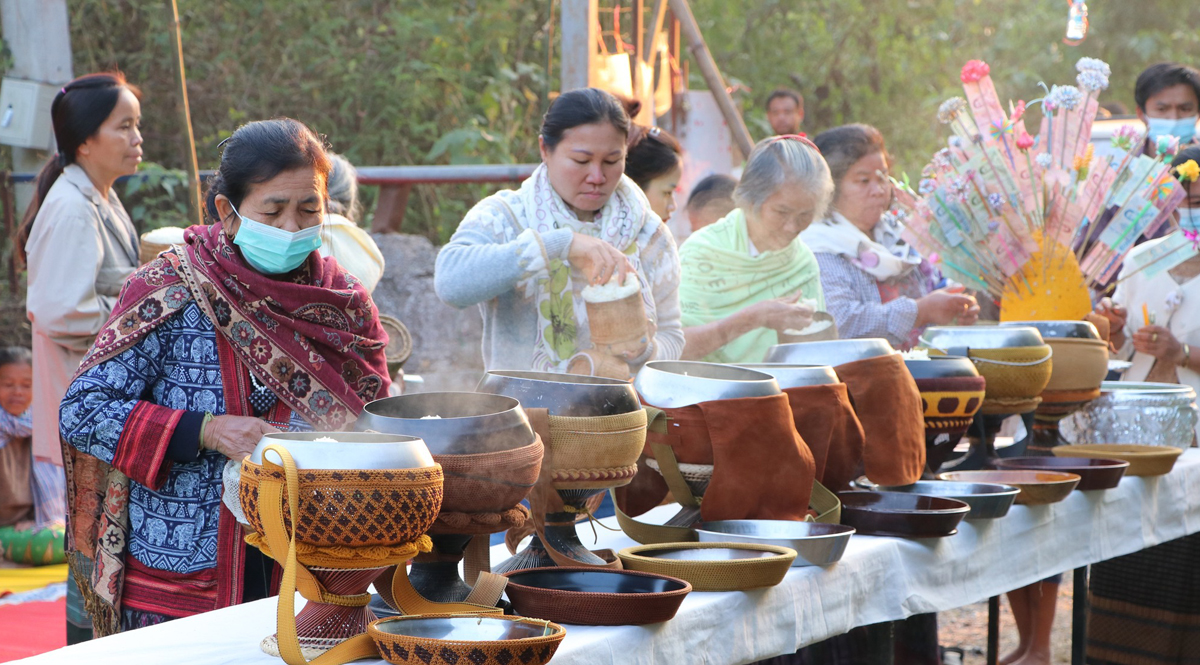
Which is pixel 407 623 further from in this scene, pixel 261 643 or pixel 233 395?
pixel 233 395

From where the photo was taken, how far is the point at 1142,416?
306cm

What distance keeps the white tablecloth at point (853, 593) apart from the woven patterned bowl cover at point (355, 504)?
0.21 meters

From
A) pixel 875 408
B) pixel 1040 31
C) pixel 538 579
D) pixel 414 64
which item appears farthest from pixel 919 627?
pixel 1040 31

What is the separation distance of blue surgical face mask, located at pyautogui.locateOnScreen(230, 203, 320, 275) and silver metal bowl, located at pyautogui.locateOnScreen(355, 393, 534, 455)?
0.45 meters

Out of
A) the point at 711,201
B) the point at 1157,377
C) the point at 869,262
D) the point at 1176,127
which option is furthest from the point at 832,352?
the point at 1176,127

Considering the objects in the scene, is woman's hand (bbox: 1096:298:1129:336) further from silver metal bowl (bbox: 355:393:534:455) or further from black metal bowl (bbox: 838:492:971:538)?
silver metal bowl (bbox: 355:393:534:455)

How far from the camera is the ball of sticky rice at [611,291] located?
2.44m

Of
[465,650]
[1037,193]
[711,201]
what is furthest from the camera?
[711,201]

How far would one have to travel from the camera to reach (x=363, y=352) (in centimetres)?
213

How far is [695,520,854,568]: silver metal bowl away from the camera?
74.0 inches

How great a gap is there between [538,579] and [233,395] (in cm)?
68

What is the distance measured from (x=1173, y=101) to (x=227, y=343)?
413cm

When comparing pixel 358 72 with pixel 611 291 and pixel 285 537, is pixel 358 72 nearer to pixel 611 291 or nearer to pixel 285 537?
pixel 611 291

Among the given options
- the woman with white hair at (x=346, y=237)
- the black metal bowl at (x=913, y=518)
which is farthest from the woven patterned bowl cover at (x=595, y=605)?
the woman with white hair at (x=346, y=237)
